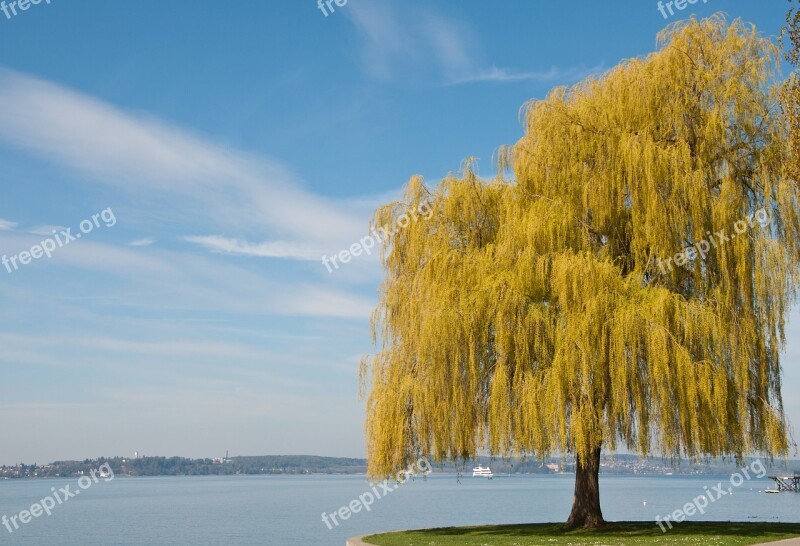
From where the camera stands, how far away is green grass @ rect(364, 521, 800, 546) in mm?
16641

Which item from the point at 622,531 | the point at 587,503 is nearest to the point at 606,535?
the point at 622,531

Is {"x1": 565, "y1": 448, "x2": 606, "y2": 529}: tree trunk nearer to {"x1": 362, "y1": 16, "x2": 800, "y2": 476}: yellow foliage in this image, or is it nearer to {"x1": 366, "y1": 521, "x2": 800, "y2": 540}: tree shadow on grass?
{"x1": 366, "y1": 521, "x2": 800, "y2": 540}: tree shadow on grass

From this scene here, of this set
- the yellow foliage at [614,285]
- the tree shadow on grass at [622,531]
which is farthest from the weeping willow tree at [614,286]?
the tree shadow on grass at [622,531]

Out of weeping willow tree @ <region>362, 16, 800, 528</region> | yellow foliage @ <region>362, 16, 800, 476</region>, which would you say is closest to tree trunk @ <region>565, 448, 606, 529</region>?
weeping willow tree @ <region>362, 16, 800, 528</region>

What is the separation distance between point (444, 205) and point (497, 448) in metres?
6.53

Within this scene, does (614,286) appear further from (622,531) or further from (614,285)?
(622,531)

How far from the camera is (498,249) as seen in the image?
1950 centimetres

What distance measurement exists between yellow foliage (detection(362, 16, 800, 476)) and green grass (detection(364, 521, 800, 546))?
1.80 meters

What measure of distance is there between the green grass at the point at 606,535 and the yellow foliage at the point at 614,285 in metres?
1.80

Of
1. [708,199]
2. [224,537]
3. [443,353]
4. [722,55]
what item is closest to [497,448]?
[443,353]

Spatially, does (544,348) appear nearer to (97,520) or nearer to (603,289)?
(603,289)

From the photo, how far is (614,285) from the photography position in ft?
59.0

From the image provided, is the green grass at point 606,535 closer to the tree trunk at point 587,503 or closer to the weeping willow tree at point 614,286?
the tree trunk at point 587,503

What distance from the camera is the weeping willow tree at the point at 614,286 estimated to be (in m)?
17.4
